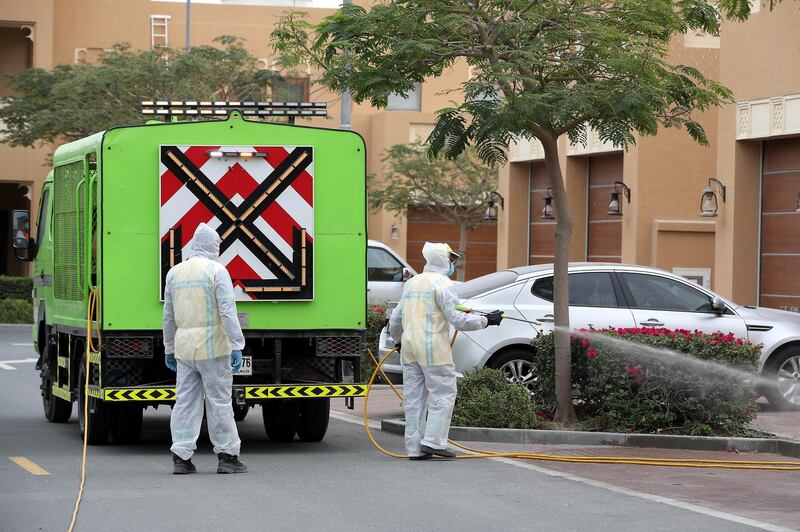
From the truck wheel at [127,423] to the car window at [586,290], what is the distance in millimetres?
4996

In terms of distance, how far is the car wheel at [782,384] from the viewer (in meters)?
16.7

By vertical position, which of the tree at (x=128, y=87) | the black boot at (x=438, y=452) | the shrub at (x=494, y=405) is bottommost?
the black boot at (x=438, y=452)

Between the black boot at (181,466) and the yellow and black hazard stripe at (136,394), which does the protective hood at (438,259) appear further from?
the black boot at (181,466)

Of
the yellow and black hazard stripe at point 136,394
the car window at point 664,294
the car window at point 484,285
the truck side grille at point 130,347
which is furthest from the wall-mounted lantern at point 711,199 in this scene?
the yellow and black hazard stripe at point 136,394

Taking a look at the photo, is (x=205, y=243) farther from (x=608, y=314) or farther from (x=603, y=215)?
(x=603, y=215)

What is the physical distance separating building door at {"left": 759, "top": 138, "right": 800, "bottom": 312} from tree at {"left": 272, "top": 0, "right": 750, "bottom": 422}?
785 cm

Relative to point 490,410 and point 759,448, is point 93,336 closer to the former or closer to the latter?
point 490,410

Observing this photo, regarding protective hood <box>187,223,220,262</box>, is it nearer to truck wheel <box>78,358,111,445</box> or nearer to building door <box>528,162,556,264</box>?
truck wheel <box>78,358,111,445</box>

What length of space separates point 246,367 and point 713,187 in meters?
13.8

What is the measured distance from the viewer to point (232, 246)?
41.1 feet

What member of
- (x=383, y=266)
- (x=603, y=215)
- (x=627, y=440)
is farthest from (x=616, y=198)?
(x=627, y=440)

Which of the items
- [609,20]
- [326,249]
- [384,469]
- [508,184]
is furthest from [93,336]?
[508,184]

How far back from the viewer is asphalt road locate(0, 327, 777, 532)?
8867mm

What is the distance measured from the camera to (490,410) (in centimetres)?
1342
